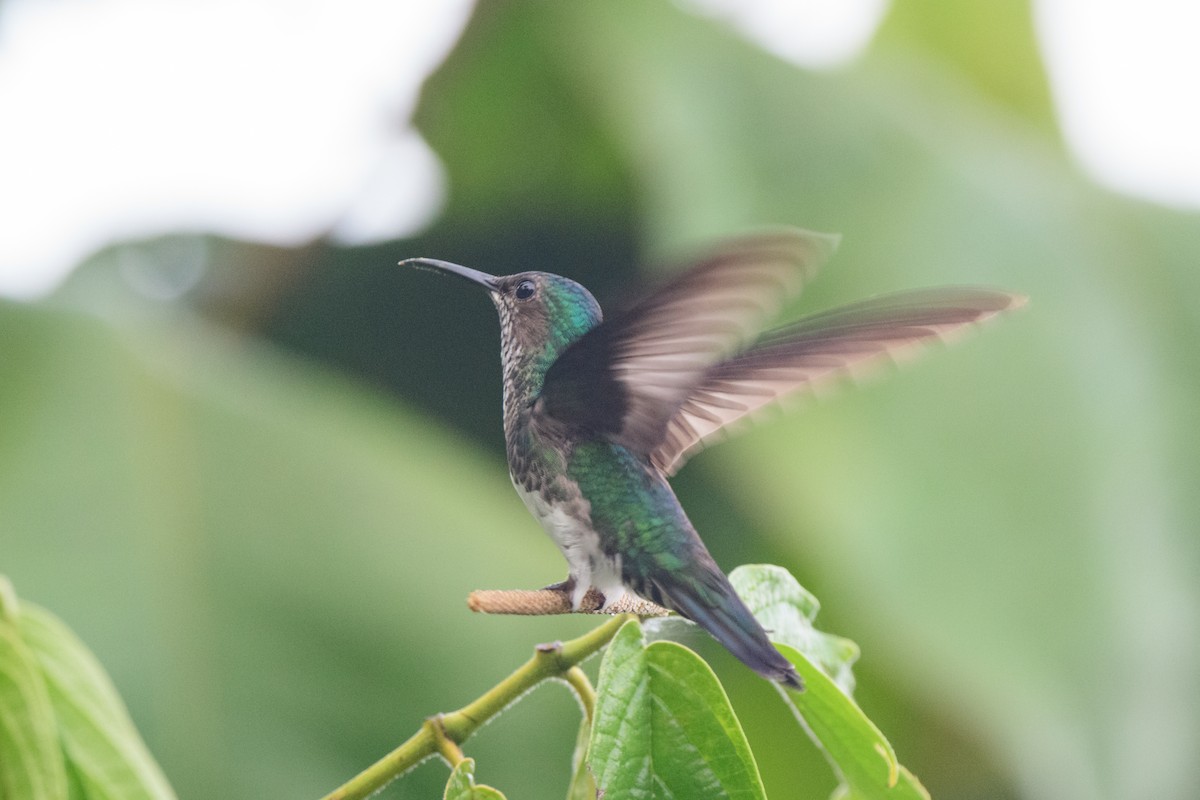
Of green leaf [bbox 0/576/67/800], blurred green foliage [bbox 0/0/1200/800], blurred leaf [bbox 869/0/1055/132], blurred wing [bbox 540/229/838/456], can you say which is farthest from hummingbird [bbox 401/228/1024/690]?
blurred leaf [bbox 869/0/1055/132]

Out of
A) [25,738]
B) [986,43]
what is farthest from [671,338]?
[986,43]

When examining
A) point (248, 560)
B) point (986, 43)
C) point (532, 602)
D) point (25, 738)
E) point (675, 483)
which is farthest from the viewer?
point (986, 43)

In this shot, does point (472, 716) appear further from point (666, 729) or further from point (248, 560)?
point (248, 560)

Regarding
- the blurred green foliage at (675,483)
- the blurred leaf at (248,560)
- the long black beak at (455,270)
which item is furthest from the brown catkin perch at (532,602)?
the blurred leaf at (248,560)

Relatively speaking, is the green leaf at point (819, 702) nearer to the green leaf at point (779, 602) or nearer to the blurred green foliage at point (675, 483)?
the green leaf at point (779, 602)

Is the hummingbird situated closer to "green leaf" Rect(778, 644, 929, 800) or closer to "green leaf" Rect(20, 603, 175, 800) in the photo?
"green leaf" Rect(778, 644, 929, 800)

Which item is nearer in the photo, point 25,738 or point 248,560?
point 25,738
